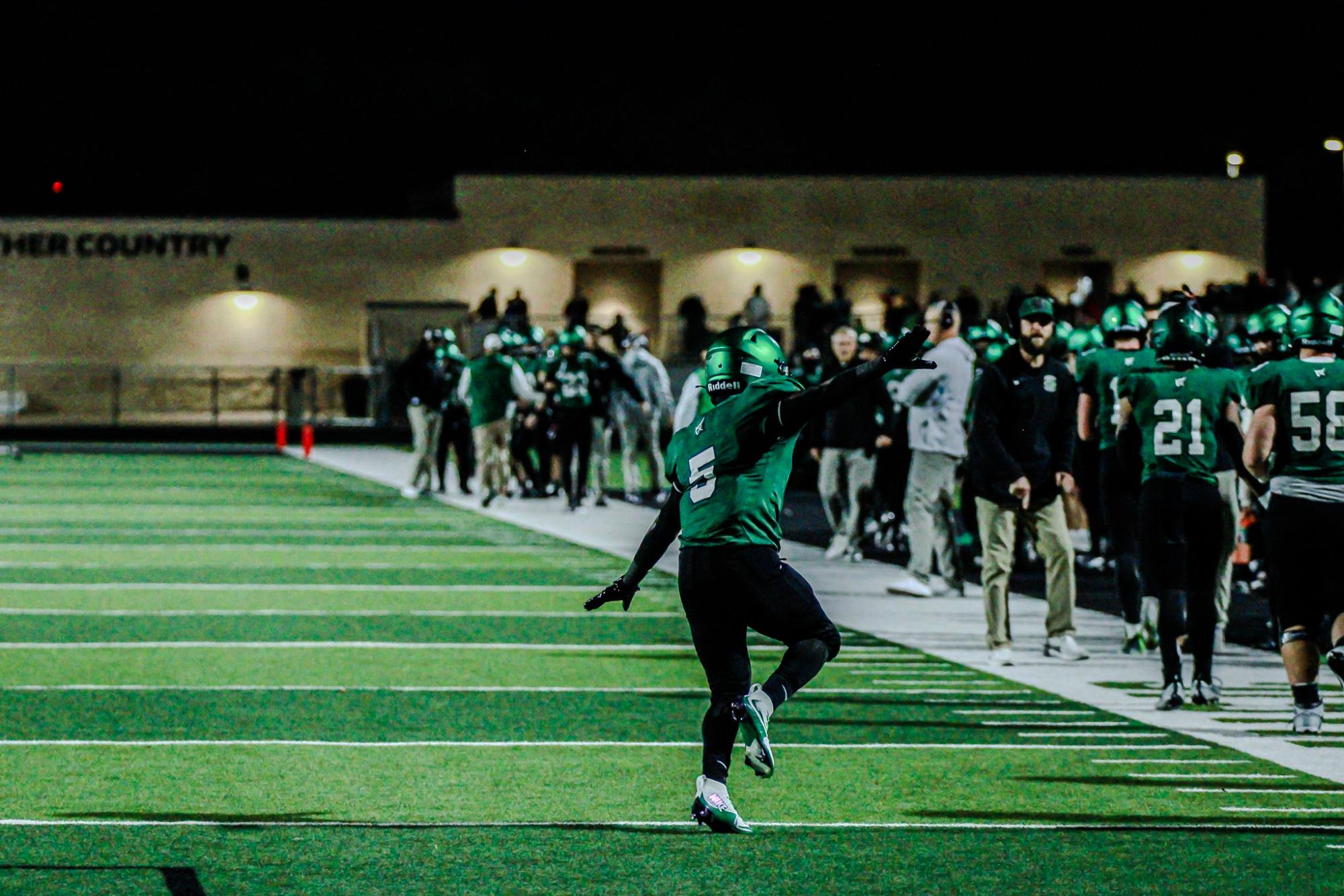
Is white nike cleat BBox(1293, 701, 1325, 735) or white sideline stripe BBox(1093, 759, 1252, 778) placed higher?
white nike cleat BBox(1293, 701, 1325, 735)

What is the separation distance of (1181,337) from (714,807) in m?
4.05

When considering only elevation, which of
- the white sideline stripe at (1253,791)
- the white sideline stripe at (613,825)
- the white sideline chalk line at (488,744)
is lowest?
the white sideline chalk line at (488,744)

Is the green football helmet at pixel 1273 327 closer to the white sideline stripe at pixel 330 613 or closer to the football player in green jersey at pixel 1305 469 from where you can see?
the football player in green jersey at pixel 1305 469

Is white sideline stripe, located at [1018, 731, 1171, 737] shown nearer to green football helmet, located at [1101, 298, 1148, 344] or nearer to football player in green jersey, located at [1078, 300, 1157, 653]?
football player in green jersey, located at [1078, 300, 1157, 653]

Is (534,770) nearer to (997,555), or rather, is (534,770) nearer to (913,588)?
(997,555)

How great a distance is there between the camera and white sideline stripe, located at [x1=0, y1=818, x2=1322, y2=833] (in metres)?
7.30

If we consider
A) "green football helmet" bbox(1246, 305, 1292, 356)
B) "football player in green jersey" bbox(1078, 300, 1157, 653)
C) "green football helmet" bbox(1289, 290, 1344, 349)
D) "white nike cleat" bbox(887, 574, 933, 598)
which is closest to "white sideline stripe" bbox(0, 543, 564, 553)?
"white nike cleat" bbox(887, 574, 933, 598)

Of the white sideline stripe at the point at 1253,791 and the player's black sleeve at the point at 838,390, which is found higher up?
the player's black sleeve at the point at 838,390

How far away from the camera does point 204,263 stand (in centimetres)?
4594

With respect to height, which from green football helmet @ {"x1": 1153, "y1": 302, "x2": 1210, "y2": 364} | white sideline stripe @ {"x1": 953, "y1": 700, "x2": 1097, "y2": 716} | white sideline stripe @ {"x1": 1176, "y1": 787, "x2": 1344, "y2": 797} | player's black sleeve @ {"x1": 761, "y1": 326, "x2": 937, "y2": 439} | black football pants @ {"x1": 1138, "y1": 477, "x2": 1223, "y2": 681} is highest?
green football helmet @ {"x1": 1153, "y1": 302, "x2": 1210, "y2": 364}

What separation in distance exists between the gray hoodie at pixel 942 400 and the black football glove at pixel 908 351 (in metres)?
6.64

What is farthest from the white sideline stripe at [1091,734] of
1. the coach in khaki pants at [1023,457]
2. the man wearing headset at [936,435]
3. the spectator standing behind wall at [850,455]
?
the spectator standing behind wall at [850,455]

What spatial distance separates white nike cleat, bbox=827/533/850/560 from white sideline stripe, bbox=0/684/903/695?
666cm

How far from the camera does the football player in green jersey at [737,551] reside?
23.0 feet
